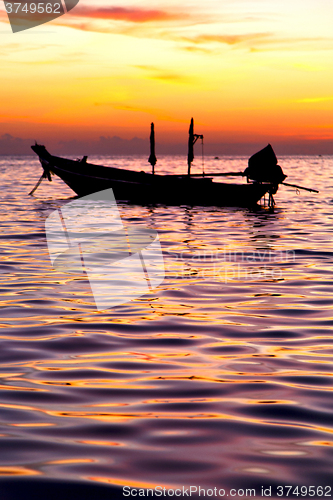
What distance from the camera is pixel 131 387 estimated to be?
4.67 meters

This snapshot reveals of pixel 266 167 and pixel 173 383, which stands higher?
pixel 266 167

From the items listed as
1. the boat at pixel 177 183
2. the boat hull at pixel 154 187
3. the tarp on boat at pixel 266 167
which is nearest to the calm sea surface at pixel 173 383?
the tarp on boat at pixel 266 167

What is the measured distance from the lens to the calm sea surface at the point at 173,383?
3.25 meters

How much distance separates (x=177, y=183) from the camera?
26.8 metres

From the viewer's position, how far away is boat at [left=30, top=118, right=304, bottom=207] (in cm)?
2503

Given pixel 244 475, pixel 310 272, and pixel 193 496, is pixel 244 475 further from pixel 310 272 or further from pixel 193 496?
pixel 310 272

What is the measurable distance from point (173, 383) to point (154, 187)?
22865 mm

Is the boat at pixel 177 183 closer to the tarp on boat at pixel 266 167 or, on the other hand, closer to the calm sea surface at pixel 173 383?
the tarp on boat at pixel 266 167

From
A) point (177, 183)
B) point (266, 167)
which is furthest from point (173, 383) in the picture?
point (177, 183)

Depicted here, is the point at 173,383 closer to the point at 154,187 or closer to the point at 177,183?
the point at 177,183

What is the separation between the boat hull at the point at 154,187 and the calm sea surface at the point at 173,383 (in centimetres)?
1559

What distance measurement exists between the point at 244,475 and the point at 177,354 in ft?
8.12

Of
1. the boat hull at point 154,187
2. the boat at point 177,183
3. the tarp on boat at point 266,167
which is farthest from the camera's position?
the boat hull at point 154,187

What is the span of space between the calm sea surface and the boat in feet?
49.1
